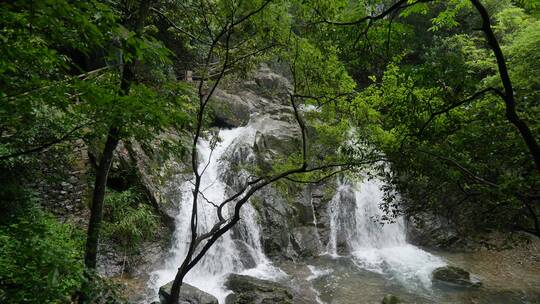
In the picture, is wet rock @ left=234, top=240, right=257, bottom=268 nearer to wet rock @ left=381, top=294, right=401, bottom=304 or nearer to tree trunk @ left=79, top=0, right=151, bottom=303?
wet rock @ left=381, top=294, right=401, bottom=304

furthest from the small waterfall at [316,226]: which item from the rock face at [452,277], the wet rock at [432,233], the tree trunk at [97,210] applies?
the tree trunk at [97,210]

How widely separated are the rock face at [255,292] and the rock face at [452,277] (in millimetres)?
4949

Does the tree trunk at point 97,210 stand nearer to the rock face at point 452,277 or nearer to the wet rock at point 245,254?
the wet rock at point 245,254

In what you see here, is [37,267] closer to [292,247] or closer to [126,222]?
[126,222]

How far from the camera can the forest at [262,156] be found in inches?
131

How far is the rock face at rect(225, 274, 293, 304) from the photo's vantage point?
8.26 metres

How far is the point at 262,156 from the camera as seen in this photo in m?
13.6

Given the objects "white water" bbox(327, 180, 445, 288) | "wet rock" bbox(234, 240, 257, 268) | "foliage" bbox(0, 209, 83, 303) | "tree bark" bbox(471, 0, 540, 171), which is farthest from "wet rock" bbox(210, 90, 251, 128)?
"tree bark" bbox(471, 0, 540, 171)

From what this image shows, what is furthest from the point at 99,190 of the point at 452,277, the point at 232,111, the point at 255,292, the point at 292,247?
the point at 232,111

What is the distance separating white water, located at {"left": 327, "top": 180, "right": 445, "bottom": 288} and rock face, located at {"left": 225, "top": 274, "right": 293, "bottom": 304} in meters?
4.11

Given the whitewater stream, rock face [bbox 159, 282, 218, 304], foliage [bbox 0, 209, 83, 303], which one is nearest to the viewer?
foliage [bbox 0, 209, 83, 303]

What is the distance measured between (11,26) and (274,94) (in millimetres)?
17284

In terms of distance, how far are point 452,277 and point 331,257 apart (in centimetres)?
384

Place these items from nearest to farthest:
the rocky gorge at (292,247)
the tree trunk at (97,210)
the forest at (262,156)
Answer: the forest at (262,156) < the tree trunk at (97,210) < the rocky gorge at (292,247)
